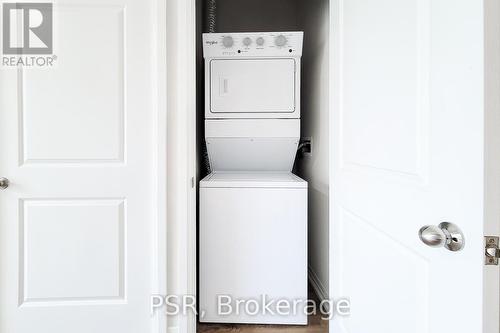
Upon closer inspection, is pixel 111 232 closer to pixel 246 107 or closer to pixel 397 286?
pixel 246 107

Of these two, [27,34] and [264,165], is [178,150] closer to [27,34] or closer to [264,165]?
[264,165]

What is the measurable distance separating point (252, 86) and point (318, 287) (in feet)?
5.04

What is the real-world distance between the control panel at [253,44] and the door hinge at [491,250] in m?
1.58

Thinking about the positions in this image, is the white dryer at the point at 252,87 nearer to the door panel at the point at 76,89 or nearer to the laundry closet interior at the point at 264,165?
the laundry closet interior at the point at 264,165

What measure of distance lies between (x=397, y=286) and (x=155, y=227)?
3.71 feet

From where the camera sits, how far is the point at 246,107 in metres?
1.85

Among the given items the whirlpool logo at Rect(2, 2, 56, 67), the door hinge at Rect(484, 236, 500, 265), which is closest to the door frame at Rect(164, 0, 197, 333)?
the whirlpool logo at Rect(2, 2, 56, 67)

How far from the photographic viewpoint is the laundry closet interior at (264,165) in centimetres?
163

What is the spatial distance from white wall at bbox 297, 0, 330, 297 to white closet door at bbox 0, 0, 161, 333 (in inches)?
43.6

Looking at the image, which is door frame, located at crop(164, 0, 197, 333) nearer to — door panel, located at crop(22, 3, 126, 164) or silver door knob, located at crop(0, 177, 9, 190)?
door panel, located at crop(22, 3, 126, 164)

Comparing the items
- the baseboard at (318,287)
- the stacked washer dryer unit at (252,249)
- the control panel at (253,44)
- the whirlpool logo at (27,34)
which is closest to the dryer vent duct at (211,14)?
the control panel at (253,44)

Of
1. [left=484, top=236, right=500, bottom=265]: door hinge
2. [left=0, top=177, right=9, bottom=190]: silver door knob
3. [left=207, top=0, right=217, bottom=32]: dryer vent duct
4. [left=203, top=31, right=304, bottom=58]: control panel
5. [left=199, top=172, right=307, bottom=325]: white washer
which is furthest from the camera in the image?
[left=207, top=0, right=217, bottom=32]: dryer vent duct

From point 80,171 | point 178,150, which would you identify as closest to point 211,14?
point 178,150

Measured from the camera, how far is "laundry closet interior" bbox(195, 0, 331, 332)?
1.63m
